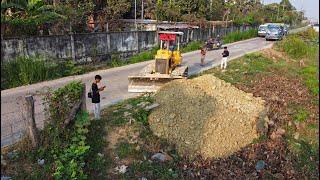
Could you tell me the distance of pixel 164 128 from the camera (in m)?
9.56

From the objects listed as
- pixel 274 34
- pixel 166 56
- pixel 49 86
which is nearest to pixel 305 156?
pixel 166 56

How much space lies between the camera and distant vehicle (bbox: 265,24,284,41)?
36491 mm

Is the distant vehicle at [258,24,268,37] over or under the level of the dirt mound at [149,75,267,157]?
over

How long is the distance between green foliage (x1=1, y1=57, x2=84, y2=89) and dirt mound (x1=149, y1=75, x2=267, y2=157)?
237 inches

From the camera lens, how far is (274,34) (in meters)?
36.6

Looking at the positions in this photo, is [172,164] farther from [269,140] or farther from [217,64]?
[217,64]

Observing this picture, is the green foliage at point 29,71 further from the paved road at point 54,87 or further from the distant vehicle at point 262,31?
the distant vehicle at point 262,31

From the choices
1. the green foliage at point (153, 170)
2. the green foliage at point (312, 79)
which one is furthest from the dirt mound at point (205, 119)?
the green foliage at point (312, 79)

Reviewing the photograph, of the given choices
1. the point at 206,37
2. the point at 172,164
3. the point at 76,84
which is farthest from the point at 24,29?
the point at 206,37

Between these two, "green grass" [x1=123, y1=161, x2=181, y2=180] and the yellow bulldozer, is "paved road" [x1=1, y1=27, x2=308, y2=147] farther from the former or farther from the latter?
"green grass" [x1=123, y1=161, x2=181, y2=180]

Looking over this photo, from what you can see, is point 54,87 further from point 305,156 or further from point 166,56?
point 305,156

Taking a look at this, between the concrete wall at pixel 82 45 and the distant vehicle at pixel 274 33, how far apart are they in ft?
56.7

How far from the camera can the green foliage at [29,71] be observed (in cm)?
1407

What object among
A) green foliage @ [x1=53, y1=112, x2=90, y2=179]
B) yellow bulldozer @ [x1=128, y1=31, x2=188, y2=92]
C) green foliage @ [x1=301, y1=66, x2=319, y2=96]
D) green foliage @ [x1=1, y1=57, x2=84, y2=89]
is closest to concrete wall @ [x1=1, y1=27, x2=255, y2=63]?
green foliage @ [x1=1, y1=57, x2=84, y2=89]
